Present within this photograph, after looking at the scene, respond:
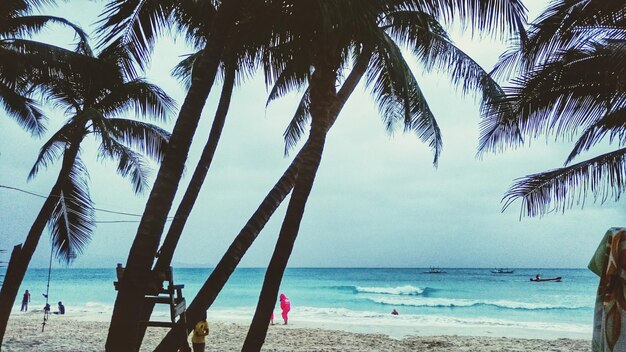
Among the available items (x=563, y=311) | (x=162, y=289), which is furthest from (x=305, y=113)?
(x=563, y=311)

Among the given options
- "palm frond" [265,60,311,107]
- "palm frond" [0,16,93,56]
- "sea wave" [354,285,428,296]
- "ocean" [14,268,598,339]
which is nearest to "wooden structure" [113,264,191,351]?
"palm frond" [265,60,311,107]

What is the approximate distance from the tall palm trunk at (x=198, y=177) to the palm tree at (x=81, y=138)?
5.51ft

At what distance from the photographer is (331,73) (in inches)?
246

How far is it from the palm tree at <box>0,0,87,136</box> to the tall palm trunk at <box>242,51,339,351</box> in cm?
407

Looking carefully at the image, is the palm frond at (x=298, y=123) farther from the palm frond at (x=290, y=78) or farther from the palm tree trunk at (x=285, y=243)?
the palm tree trunk at (x=285, y=243)

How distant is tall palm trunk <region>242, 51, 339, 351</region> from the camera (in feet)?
18.0

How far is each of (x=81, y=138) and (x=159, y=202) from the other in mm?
5000

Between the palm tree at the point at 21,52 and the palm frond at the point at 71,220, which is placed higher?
the palm tree at the point at 21,52

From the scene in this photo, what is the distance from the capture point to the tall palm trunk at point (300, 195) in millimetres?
5477

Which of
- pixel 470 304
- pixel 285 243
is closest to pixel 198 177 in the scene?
pixel 285 243

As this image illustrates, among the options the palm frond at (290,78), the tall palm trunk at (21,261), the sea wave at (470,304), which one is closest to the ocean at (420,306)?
the sea wave at (470,304)

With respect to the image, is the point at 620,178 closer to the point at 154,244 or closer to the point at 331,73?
the point at 331,73

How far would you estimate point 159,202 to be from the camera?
16.3ft

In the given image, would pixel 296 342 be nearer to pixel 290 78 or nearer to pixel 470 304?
pixel 290 78
